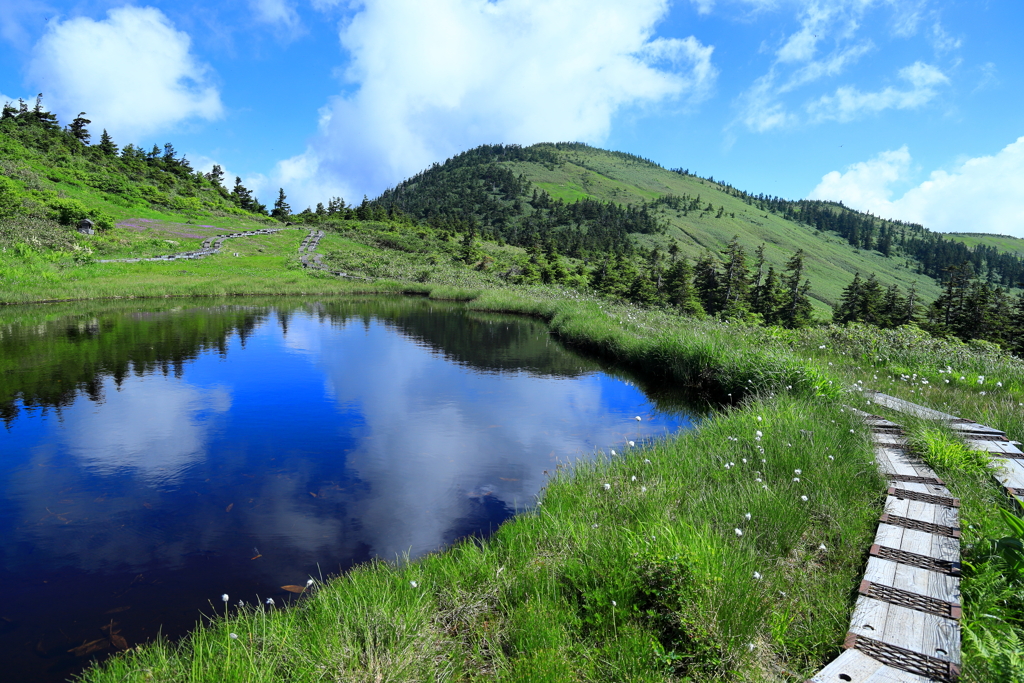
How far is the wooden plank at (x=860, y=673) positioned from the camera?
3.17 meters

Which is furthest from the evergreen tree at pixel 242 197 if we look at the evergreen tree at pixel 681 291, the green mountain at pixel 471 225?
the evergreen tree at pixel 681 291

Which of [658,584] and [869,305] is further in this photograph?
[869,305]

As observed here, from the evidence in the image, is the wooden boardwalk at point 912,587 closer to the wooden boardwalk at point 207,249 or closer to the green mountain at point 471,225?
the green mountain at point 471,225

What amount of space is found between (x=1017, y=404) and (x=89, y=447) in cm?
1799

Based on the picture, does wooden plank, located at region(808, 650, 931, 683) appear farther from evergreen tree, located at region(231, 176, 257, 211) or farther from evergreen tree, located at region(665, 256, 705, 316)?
evergreen tree, located at region(231, 176, 257, 211)

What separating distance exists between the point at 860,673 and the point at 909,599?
113 cm

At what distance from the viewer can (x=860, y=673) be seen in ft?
10.6

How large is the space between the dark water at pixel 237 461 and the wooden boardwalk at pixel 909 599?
14.8ft

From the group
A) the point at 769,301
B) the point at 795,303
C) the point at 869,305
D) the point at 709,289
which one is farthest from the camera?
the point at 869,305

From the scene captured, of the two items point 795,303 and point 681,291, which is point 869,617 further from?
point 795,303

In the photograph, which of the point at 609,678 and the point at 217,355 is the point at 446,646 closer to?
the point at 609,678

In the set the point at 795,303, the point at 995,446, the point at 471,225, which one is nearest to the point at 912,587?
the point at 995,446

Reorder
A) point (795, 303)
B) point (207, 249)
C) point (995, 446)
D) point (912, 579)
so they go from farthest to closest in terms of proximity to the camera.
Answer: point (207, 249), point (795, 303), point (995, 446), point (912, 579)

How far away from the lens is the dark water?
5.55m
